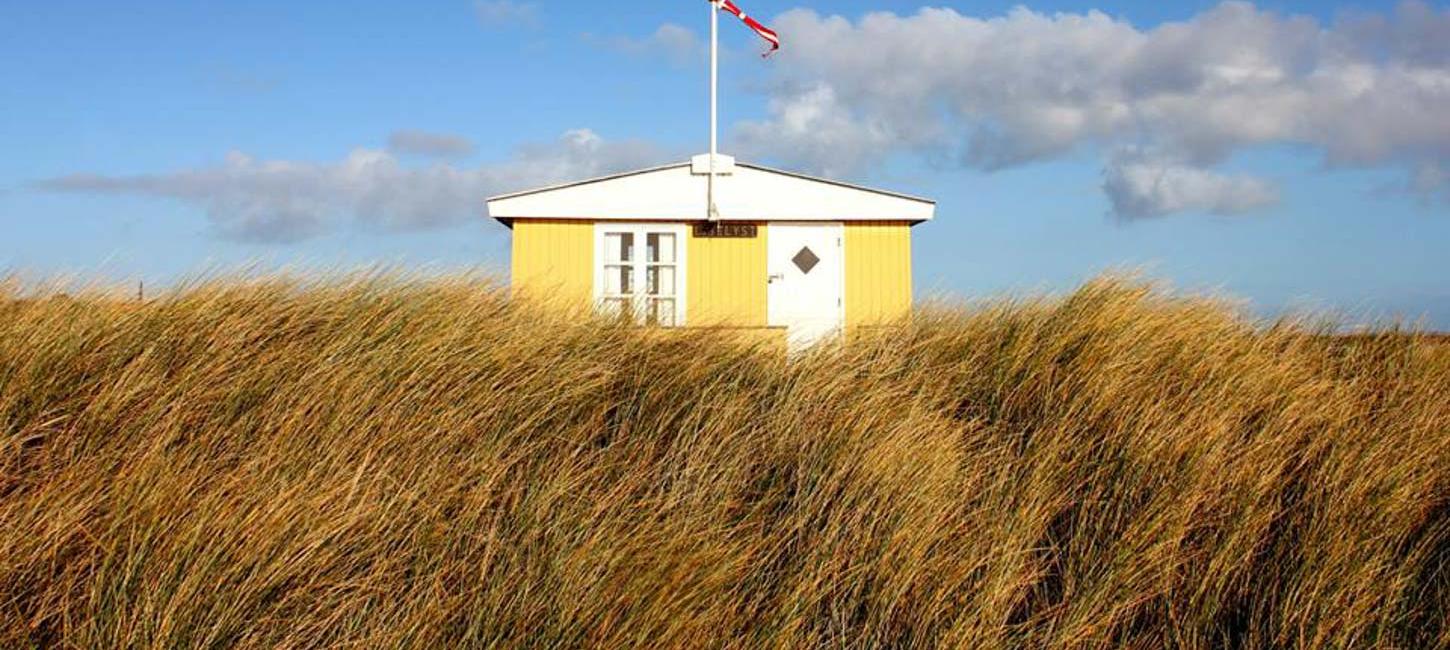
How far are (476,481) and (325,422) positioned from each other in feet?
2.35

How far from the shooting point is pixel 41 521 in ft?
10.7

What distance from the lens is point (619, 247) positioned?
987 cm

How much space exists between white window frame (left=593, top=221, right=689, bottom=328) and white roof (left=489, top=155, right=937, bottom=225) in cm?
9

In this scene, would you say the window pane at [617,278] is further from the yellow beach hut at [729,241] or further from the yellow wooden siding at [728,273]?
the yellow wooden siding at [728,273]

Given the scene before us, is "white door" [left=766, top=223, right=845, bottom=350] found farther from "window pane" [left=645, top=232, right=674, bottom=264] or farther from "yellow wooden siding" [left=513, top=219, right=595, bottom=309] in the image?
"yellow wooden siding" [left=513, top=219, right=595, bottom=309]

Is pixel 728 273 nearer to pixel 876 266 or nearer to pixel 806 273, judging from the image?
pixel 806 273

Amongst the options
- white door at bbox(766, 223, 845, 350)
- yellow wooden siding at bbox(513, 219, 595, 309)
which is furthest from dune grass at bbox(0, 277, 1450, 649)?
white door at bbox(766, 223, 845, 350)

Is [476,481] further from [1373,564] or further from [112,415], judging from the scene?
[1373,564]

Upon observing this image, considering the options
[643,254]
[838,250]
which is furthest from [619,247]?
[838,250]

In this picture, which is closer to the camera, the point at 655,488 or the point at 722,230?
the point at 655,488

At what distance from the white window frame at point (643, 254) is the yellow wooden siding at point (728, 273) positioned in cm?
5

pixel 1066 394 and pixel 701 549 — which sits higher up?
pixel 1066 394

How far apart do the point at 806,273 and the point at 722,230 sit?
952mm

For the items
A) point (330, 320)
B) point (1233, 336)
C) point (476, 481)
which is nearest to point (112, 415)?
point (330, 320)
